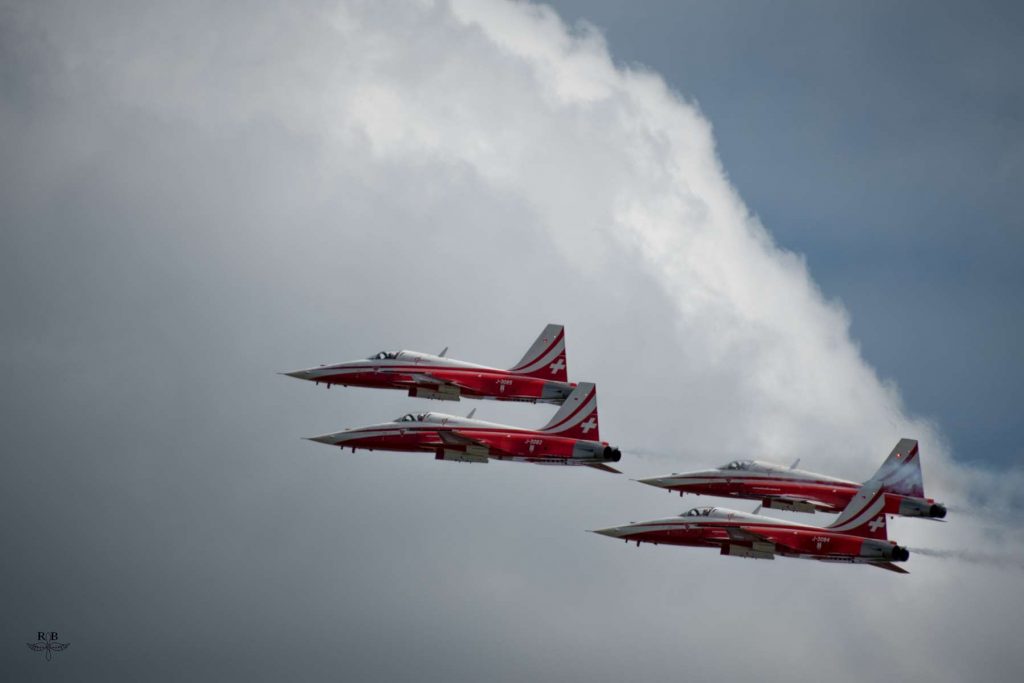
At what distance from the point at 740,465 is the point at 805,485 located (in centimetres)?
526

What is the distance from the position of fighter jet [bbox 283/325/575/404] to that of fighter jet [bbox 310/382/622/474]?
2.79 meters

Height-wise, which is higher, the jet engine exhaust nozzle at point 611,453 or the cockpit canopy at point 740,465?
the cockpit canopy at point 740,465

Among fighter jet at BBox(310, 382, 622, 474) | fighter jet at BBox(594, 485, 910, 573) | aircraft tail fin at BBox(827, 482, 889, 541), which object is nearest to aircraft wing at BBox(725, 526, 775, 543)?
fighter jet at BBox(594, 485, 910, 573)

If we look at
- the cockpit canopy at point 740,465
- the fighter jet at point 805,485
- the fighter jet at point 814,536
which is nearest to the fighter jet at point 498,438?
the fighter jet at point 814,536

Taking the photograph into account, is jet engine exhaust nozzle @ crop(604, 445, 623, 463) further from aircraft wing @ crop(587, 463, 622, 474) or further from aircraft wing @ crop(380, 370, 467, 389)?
aircraft wing @ crop(380, 370, 467, 389)

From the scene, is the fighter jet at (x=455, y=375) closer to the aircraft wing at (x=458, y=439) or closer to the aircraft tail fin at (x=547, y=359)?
the aircraft tail fin at (x=547, y=359)

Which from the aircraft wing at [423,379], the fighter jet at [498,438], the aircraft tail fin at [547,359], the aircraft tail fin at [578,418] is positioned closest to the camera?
the fighter jet at [498,438]

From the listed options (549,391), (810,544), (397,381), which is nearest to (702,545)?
(810,544)

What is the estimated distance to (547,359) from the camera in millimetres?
119188

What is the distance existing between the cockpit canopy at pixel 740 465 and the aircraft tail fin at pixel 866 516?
1279 cm

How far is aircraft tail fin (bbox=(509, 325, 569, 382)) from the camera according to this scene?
390 ft

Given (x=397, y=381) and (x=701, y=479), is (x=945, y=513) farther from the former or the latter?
(x=397, y=381)

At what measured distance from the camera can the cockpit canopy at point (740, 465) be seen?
123125 millimetres

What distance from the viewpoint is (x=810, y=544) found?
359ft
